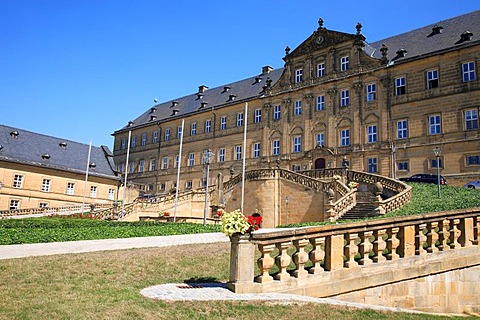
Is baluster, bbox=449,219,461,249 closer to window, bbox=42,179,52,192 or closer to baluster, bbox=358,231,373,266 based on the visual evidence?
baluster, bbox=358,231,373,266

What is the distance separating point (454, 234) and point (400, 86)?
27.8 m

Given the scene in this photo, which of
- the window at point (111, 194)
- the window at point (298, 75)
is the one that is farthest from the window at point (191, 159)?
the window at point (298, 75)

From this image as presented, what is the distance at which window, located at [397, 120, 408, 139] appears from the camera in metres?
33.2

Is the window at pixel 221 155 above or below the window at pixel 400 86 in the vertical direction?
below

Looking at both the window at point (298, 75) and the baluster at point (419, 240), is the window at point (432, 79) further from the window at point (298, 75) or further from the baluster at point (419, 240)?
the baluster at point (419, 240)

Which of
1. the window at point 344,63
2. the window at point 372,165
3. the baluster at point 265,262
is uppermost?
the window at point 344,63

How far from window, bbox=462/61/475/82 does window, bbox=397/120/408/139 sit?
5.30 metres

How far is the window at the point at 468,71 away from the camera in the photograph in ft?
100

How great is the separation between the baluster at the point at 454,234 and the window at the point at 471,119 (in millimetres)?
24090

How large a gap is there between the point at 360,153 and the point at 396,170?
11.3 ft

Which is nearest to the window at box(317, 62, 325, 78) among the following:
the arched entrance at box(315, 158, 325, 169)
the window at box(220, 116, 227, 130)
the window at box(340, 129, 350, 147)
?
the window at box(340, 129, 350, 147)

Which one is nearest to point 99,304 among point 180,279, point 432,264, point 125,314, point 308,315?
point 125,314

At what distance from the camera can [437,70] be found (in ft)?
106

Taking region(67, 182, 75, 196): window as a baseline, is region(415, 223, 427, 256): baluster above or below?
below
